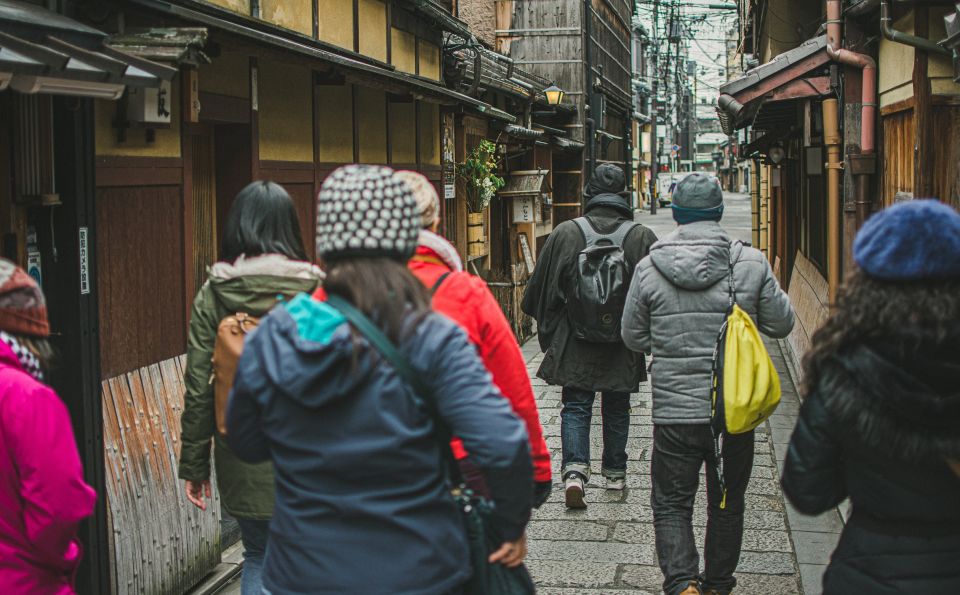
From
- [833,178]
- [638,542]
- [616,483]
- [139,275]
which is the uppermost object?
[833,178]

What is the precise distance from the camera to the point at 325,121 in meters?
9.55

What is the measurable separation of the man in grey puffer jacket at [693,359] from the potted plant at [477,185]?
8.95 metres

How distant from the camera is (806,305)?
13.4 meters

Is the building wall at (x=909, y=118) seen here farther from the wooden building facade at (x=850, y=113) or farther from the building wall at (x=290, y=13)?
the building wall at (x=290, y=13)

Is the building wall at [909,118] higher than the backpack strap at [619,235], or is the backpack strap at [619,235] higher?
the building wall at [909,118]

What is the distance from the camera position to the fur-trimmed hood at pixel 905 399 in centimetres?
299

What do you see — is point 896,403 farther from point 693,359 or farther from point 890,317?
point 693,359

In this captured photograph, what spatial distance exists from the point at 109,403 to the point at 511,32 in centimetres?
1968

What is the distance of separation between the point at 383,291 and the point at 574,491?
182 inches

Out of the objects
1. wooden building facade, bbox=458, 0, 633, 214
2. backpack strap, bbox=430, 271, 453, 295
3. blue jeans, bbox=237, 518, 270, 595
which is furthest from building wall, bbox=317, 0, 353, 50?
wooden building facade, bbox=458, 0, 633, 214

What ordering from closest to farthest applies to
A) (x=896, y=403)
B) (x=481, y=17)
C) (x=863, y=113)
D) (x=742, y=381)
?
1. (x=896, y=403)
2. (x=742, y=381)
3. (x=863, y=113)
4. (x=481, y=17)

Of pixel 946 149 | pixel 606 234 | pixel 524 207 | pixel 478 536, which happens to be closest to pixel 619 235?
pixel 606 234

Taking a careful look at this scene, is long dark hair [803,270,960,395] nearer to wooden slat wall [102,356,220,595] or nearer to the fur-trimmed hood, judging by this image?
the fur-trimmed hood

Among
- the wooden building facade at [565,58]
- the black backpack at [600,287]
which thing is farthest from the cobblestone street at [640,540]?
the wooden building facade at [565,58]
